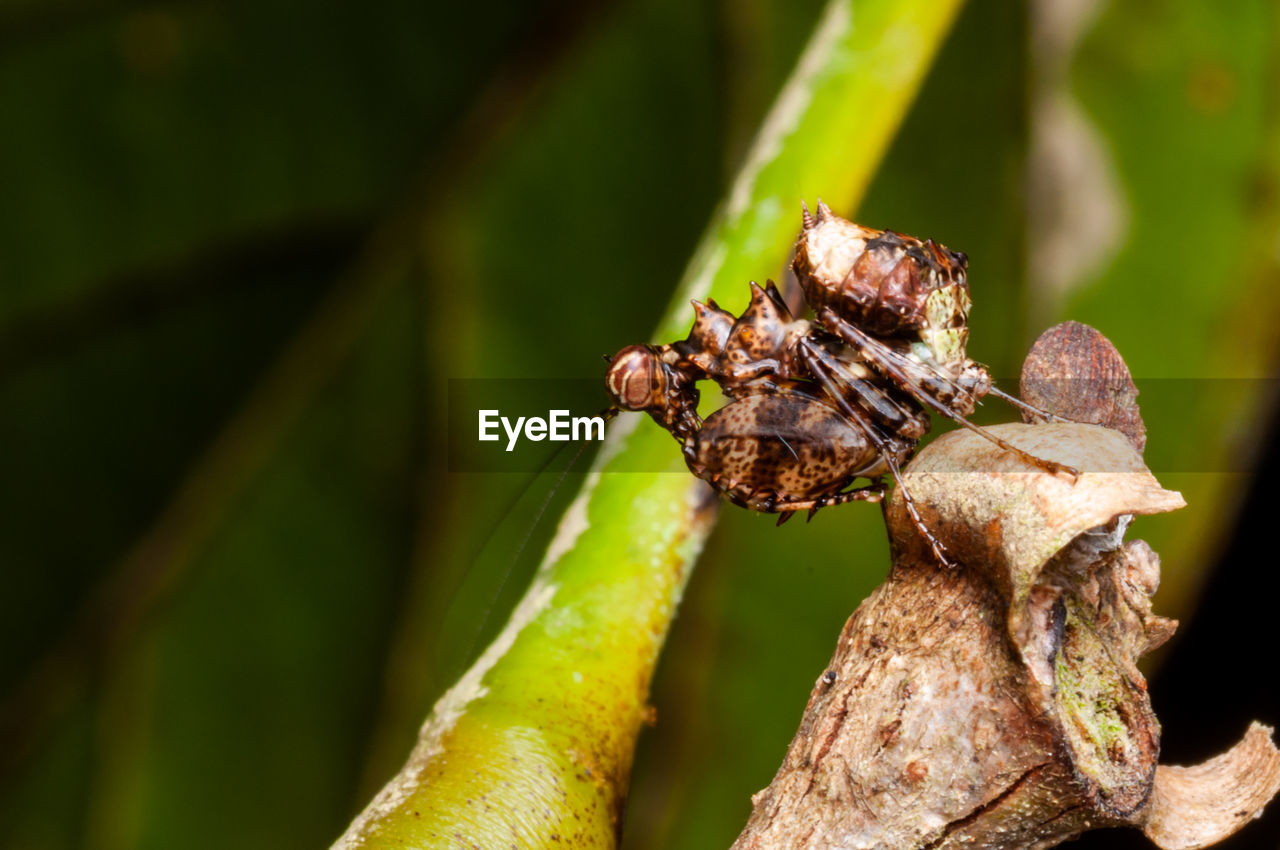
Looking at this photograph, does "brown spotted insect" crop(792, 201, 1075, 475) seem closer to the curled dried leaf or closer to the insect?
the insect

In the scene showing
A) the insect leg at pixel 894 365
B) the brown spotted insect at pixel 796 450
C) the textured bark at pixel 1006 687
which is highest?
the insect leg at pixel 894 365

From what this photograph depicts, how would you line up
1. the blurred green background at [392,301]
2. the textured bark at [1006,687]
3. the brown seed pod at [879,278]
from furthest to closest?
the blurred green background at [392,301], the brown seed pod at [879,278], the textured bark at [1006,687]

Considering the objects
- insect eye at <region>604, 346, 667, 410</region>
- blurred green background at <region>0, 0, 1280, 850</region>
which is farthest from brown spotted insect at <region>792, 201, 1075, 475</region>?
blurred green background at <region>0, 0, 1280, 850</region>

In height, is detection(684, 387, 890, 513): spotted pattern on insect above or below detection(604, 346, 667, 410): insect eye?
below

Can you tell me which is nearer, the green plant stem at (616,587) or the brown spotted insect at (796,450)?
the green plant stem at (616,587)

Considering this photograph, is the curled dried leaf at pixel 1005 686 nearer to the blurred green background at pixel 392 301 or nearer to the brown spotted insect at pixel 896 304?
the brown spotted insect at pixel 896 304

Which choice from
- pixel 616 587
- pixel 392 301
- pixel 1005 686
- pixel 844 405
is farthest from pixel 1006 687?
pixel 392 301

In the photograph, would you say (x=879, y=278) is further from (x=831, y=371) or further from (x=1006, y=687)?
(x=1006, y=687)

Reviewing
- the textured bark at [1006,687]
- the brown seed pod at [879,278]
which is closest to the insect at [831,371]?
the brown seed pod at [879,278]
